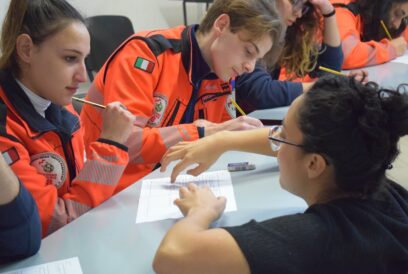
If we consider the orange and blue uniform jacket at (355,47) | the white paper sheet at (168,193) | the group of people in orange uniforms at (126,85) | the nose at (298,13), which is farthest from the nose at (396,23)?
the white paper sheet at (168,193)

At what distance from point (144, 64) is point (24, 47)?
1.47 feet

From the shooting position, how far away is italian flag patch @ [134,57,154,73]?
1.41m

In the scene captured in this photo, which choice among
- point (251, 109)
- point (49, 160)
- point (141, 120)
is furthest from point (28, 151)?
point (251, 109)

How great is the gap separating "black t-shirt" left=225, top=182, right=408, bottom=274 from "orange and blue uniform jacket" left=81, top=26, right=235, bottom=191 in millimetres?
711

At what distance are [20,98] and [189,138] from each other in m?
0.54

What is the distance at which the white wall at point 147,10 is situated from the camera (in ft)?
11.2

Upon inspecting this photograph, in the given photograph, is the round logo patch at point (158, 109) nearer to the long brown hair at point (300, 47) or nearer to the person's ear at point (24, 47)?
the person's ear at point (24, 47)

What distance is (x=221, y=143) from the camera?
1.23 meters

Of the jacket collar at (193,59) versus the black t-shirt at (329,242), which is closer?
the black t-shirt at (329,242)

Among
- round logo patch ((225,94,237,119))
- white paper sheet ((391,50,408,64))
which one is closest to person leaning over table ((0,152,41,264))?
round logo patch ((225,94,237,119))

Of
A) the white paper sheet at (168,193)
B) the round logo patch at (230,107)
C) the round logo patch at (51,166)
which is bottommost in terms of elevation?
the round logo patch at (230,107)

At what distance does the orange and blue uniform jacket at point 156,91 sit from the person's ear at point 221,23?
0.10m

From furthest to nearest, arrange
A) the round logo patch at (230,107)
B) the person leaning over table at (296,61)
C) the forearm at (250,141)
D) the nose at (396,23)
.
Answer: the nose at (396,23) < the person leaning over table at (296,61) < the round logo patch at (230,107) < the forearm at (250,141)

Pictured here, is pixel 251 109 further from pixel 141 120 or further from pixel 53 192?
pixel 53 192
